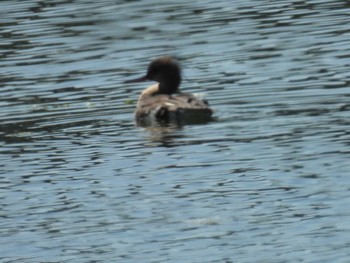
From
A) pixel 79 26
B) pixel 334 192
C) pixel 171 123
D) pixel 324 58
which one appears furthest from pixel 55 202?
pixel 79 26

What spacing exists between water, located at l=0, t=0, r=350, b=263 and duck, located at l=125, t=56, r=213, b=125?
0.80ft

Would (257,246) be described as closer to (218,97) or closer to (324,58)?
(218,97)

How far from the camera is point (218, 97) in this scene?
66.3 ft

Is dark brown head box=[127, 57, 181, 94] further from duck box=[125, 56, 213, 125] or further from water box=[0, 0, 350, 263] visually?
water box=[0, 0, 350, 263]

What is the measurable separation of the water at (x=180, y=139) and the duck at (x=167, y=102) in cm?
24

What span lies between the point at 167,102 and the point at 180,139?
6.16 ft

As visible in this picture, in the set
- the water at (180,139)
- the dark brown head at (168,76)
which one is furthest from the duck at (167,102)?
the water at (180,139)

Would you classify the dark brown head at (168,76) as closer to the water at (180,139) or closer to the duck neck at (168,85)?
the duck neck at (168,85)

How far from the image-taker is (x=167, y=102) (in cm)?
1959

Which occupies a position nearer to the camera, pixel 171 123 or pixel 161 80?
pixel 171 123

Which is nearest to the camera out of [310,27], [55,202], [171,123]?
[55,202]

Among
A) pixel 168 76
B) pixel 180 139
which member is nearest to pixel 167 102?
pixel 168 76

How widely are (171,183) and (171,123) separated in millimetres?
4153

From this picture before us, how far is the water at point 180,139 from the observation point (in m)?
12.9
